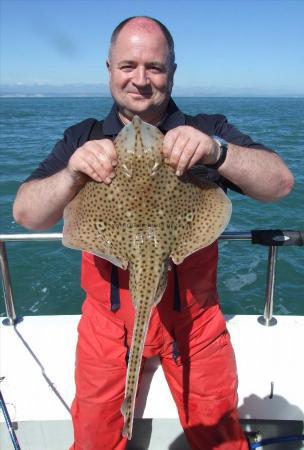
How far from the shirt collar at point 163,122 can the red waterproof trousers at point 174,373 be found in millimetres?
1193

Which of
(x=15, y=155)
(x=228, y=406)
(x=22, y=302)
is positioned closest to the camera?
(x=228, y=406)

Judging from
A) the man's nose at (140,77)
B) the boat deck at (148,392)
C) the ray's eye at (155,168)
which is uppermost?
the man's nose at (140,77)

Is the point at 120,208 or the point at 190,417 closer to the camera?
the point at 120,208

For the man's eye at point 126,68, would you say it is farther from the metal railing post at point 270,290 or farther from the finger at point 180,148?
the metal railing post at point 270,290

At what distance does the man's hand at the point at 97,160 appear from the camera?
2.31 m

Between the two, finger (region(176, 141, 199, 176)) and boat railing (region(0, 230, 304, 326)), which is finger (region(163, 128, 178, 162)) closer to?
finger (region(176, 141, 199, 176))

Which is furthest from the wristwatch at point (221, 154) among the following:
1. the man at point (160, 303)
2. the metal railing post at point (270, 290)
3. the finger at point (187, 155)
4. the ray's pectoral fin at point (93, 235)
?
the metal railing post at point (270, 290)

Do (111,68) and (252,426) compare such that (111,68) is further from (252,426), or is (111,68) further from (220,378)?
(252,426)

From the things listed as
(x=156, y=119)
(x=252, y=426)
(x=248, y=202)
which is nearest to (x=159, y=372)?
(x=252, y=426)

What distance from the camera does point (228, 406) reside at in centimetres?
314

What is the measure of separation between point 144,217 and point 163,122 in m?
0.95

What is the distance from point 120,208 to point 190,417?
1.75 meters

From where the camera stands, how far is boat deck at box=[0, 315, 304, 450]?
3.45m

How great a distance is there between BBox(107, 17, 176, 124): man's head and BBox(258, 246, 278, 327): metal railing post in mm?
1761
